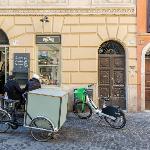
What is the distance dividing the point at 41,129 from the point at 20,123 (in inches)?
45.4

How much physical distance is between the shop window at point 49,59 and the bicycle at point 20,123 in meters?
3.55

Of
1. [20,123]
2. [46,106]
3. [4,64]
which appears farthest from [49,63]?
[46,106]

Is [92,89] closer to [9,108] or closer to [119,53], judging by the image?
[119,53]

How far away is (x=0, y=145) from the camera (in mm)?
8852

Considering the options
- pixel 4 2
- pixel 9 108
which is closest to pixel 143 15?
pixel 4 2

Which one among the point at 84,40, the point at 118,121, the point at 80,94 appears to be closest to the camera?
the point at 118,121

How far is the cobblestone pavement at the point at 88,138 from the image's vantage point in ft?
28.7

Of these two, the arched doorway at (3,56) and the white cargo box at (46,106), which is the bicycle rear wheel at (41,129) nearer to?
the white cargo box at (46,106)

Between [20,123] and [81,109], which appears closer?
[20,123]

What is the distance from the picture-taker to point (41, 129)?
925cm

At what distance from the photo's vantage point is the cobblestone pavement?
876 centimetres

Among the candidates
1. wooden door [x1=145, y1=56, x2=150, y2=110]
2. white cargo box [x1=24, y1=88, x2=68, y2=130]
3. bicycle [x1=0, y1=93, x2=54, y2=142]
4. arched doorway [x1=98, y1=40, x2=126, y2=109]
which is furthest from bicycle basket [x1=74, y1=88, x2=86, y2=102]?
white cargo box [x1=24, y1=88, x2=68, y2=130]

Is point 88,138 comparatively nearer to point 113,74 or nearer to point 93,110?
point 93,110

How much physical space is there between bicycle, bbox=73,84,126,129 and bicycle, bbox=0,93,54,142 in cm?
231
